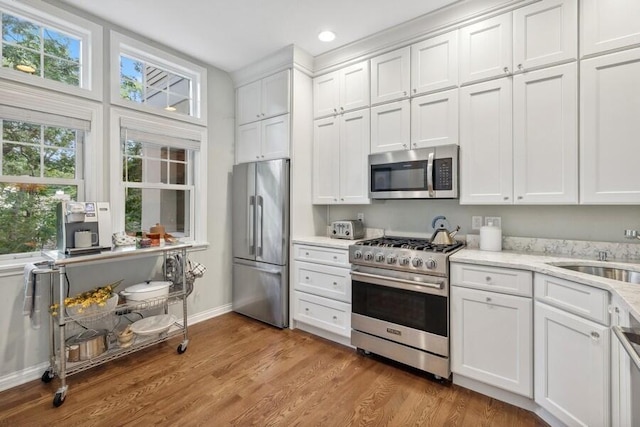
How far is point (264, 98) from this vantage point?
344 centimetres

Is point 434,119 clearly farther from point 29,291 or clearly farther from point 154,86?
point 29,291

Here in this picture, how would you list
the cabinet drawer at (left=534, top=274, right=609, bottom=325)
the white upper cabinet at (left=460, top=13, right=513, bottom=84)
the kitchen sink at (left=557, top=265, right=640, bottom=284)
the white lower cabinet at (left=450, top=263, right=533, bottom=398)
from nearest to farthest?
1. the cabinet drawer at (left=534, top=274, right=609, bottom=325)
2. the kitchen sink at (left=557, top=265, right=640, bottom=284)
3. the white lower cabinet at (left=450, top=263, right=533, bottom=398)
4. the white upper cabinet at (left=460, top=13, right=513, bottom=84)

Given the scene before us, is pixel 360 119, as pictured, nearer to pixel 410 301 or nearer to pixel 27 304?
pixel 410 301

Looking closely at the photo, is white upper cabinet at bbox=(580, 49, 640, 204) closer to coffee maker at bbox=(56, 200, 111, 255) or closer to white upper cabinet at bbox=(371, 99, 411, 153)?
white upper cabinet at bbox=(371, 99, 411, 153)

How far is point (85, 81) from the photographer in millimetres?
2609

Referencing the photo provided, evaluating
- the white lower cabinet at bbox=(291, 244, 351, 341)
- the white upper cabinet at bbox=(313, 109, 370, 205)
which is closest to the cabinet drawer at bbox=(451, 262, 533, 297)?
the white lower cabinet at bbox=(291, 244, 351, 341)

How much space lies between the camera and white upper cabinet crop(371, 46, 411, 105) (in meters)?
2.72

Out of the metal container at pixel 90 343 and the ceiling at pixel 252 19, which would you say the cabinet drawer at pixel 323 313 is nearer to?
the metal container at pixel 90 343

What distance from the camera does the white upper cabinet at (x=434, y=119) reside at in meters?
2.47

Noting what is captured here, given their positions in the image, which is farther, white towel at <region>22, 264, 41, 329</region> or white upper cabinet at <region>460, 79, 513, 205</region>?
white upper cabinet at <region>460, 79, 513, 205</region>

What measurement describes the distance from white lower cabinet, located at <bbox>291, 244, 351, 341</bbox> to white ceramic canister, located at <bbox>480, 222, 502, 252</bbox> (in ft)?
3.79

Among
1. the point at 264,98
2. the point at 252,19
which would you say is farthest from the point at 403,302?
the point at 252,19

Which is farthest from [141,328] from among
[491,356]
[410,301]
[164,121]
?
[491,356]

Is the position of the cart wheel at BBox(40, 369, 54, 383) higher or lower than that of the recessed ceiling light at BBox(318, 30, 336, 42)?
lower
